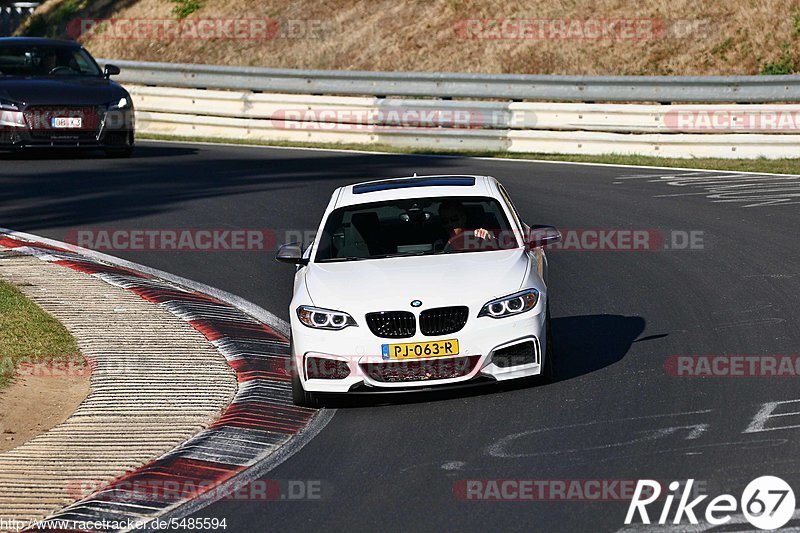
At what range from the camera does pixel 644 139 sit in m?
21.3

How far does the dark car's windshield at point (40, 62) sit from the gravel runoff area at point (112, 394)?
9.38 m

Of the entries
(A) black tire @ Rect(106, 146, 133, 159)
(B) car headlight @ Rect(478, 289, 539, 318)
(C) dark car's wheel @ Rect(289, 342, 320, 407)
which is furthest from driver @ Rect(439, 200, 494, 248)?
(A) black tire @ Rect(106, 146, 133, 159)

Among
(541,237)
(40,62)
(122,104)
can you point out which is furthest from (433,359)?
(40,62)

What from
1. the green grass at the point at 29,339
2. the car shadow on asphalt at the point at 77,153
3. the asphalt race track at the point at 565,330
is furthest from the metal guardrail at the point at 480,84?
the green grass at the point at 29,339

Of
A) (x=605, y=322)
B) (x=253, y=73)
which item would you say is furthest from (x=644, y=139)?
(x=605, y=322)

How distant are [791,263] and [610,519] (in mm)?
7221

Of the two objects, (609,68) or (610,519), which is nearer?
(610,519)

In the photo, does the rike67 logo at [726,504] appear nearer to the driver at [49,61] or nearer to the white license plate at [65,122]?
the white license plate at [65,122]

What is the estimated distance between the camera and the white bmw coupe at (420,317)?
9.02 metres

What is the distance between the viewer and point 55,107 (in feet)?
67.8

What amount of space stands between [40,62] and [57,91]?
151 centimetres

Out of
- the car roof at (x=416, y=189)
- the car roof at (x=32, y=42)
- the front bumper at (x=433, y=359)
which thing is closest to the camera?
the front bumper at (x=433, y=359)

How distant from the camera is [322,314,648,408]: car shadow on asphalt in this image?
9.35 meters

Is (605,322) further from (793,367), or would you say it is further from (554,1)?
(554,1)
